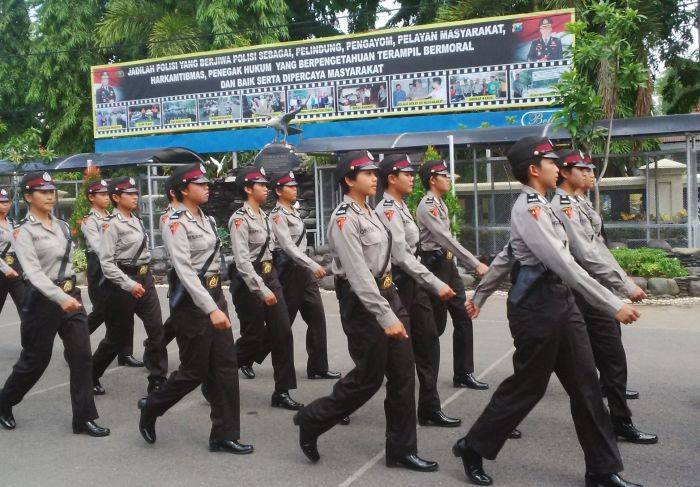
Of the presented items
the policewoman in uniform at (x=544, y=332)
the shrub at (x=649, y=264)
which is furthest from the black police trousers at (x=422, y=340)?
the shrub at (x=649, y=264)

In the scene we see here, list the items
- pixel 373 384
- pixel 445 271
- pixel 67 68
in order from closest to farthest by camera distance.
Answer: pixel 373 384 < pixel 445 271 < pixel 67 68

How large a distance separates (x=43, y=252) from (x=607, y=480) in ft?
13.5

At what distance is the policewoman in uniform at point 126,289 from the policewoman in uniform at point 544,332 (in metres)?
3.42

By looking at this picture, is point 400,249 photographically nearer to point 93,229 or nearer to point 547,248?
point 547,248

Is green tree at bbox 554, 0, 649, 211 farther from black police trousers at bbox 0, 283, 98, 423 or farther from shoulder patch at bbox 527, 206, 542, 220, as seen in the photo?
black police trousers at bbox 0, 283, 98, 423

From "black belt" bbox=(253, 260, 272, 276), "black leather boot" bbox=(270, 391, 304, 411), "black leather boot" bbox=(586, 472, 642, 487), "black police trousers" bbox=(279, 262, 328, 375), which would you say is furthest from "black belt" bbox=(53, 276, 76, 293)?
"black leather boot" bbox=(586, 472, 642, 487)

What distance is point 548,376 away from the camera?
4.41 meters

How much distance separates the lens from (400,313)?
498 centimetres

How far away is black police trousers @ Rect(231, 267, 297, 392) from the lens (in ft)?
21.2

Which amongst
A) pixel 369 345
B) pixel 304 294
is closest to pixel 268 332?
pixel 304 294

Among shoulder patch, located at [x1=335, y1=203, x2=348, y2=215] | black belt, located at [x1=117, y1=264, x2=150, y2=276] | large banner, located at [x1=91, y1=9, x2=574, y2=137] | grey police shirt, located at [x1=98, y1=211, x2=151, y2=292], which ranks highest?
large banner, located at [x1=91, y1=9, x2=574, y2=137]

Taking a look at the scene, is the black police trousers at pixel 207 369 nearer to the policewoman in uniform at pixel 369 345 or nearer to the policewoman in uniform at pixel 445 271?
the policewoman in uniform at pixel 369 345

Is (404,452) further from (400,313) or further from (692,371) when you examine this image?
(692,371)

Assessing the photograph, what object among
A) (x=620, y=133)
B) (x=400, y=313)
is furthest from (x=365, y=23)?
(x=400, y=313)
